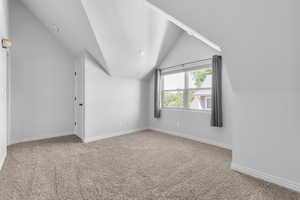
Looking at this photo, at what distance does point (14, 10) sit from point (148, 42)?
127 inches

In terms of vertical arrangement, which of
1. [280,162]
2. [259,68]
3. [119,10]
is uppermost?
[119,10]

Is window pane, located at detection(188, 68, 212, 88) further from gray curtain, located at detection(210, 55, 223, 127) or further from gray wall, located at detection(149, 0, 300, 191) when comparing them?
gray wall, located at detection(149, 0, 300, 191)

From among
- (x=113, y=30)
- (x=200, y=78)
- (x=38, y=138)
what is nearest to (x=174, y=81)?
(x=200, y=78)

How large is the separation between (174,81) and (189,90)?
0.61 m

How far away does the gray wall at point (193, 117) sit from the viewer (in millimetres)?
3105

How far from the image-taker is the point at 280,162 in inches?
71.3

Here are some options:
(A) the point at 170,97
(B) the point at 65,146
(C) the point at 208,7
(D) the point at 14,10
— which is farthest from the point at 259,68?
(D) the point at 14,10

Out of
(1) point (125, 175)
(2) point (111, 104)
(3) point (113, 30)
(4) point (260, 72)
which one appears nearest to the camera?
(4) point (260, 72)

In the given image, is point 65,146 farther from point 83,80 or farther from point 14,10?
point 14,10

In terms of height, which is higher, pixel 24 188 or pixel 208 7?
pixel 208 7

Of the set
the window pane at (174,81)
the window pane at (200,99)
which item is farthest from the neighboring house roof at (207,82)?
the window pane at (174,81)

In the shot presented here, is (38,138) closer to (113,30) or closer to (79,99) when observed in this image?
(79,99)

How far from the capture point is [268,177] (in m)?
1.88

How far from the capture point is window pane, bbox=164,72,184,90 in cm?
413
